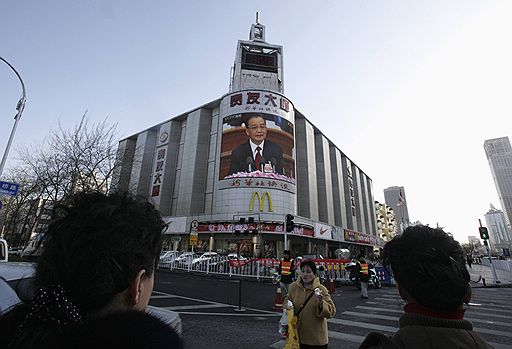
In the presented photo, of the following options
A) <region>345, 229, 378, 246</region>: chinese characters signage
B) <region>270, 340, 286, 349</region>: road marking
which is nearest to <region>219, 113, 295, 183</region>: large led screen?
<region>345, 229, 378, 246</region>: chinese characters signage

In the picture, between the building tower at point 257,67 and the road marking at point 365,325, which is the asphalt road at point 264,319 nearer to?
the road marking at point 365,325

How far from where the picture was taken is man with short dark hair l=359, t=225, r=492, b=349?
1.36m

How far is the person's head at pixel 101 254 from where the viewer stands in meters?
0.86

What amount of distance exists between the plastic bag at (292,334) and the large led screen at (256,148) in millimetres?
30828

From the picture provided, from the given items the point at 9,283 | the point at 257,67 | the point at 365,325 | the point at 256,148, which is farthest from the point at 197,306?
the point at 257,67

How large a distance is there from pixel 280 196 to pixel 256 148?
7.33 meters

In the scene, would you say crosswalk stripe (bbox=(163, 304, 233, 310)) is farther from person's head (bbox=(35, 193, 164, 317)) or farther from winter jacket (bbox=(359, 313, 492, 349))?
person's head (bbox=(35, 193, 164, 317))

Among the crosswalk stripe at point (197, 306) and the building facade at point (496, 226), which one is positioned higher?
the building facade at point (496, 226)

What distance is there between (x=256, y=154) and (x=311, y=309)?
31.9 meters

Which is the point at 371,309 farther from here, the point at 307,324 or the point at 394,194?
the point at 394,194

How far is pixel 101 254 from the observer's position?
909 millimetres

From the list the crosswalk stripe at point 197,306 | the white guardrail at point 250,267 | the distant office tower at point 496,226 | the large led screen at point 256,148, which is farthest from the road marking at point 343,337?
the distant office tower at point 496,226

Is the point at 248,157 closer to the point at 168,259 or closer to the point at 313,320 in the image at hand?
the point at 168,259

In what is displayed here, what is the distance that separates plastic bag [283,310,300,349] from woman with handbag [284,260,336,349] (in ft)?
0.16
